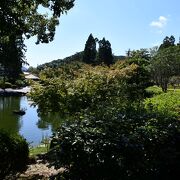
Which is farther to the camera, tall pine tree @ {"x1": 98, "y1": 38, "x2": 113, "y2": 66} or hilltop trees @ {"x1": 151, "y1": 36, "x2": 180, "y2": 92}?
tall pine tree @ {"x1": 98, "y1": 38, "x2": 113, "y2": 66}

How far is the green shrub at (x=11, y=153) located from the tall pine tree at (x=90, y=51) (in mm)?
94439

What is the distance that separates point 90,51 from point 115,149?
101 meters

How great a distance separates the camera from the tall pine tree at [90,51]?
10425cm

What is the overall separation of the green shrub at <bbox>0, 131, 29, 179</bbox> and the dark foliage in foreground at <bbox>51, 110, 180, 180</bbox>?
61.2 inches

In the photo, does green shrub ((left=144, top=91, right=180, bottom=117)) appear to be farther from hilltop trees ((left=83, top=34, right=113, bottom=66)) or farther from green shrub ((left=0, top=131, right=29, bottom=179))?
hilltop trees ((left=83, top=34, right=113, bottom=66))

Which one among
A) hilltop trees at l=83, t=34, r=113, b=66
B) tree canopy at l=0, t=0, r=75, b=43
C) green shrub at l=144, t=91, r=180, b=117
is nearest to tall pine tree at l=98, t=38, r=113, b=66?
hilltop trees at l=83, t=34, r=113, b=66

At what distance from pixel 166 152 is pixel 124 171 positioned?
106 centimetres

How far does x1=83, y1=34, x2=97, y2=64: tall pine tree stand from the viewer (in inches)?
4104

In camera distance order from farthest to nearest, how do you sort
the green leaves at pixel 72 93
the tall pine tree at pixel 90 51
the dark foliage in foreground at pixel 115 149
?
the tall pine tree at pixel 90 51, the green leaves at pixel 72 93, the dark foliage in foreground at pixel 115 149

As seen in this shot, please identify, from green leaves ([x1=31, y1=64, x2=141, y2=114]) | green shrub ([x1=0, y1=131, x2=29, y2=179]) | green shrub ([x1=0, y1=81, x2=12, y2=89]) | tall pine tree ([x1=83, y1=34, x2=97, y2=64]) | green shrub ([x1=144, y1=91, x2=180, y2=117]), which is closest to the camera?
green shrub ([x1=0, y1=131, x2=29, y2=179])

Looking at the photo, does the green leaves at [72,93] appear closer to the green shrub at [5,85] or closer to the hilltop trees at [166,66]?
the hilltop trees at [166,66]

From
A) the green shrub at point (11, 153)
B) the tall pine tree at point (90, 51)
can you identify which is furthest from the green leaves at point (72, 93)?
the tall pine tree at point (90, 51)

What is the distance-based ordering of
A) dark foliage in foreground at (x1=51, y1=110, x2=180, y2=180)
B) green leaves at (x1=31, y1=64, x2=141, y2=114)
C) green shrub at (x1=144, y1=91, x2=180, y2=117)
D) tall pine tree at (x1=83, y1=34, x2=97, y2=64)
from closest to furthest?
dark foliage in foreground at (x1=51, y1=110, x2=180, y2=180) < green shrub at (x1=144, y1=91, x2=180, y2=117) < green leaves at (x1=31, y1=64, x2=141, y2=114) < tall pine tree at (x1=83, y1=34, x2=97, y2=64)

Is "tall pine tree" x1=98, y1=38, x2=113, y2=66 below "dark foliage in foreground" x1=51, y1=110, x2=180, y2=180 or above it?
above
